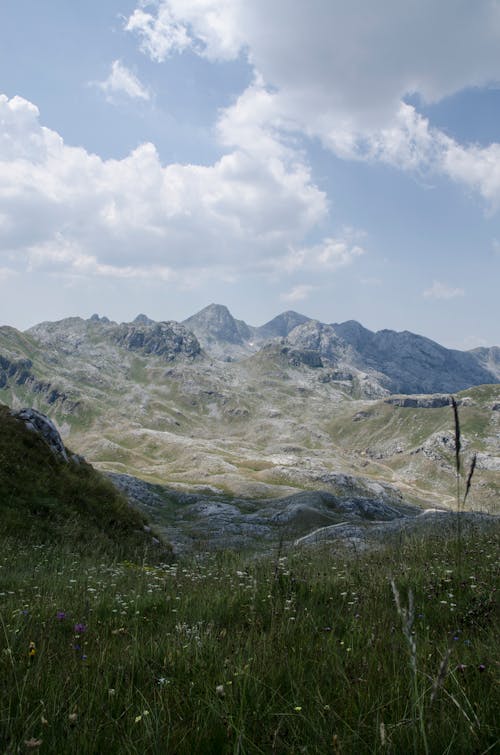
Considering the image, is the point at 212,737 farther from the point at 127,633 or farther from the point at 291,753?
the point at 127,633

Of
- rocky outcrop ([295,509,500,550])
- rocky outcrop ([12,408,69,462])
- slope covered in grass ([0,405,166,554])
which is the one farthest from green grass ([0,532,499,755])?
rocky outcrop ([12,408,69,462])

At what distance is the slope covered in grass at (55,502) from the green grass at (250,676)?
39.1 ft

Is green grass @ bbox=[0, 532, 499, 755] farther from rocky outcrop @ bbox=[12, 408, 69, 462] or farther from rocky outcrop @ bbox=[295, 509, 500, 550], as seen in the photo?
rocky outcrop @ bbox=[12, 408, 69, 462]

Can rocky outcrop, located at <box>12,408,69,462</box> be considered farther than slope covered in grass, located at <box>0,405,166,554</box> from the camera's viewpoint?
Yes

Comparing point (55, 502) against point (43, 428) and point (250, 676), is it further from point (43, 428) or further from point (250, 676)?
point (250, 676)

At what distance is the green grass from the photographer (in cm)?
249

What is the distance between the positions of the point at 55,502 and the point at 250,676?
1986 centimetres

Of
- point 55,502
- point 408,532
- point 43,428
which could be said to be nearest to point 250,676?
point 55,502

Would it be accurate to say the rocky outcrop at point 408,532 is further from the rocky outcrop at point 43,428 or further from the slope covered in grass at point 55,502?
the rocky outcrop at point 43,428

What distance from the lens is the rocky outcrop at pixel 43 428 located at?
80.2 ft

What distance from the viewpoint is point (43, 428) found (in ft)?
82.7

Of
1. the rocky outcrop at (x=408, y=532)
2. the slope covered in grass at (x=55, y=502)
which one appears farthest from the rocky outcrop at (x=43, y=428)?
the rocky outcrop at (x=408, y=532)

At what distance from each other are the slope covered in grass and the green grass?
1191 cm

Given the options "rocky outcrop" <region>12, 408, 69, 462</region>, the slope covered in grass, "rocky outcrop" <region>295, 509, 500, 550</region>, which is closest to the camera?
"rocky outcrop" <region>295, 509, 500, 550</region>
